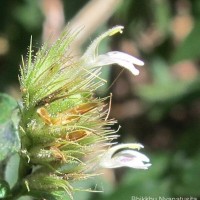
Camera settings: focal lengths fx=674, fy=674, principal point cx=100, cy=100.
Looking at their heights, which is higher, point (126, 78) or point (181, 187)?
point (126, 78)

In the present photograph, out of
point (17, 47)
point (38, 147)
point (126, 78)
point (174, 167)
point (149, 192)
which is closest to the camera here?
point (38, 147)

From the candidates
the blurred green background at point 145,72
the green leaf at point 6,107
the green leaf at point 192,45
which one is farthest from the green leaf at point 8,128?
the green leaf at point 192,45

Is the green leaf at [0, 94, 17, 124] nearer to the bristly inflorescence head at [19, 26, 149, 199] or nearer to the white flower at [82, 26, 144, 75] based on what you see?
the bristly inflorescence head at [19, 26, 149, 199]

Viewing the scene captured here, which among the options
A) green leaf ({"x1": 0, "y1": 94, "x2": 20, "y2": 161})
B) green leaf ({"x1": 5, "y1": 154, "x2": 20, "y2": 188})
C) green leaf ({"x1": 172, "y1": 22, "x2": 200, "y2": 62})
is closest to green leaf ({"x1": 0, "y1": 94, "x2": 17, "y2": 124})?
green leaf ({"x1": 0, "y1": 94, "x2": 20, "y2": 161})

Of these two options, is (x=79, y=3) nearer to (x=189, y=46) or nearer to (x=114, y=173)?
(x=189, y=46)

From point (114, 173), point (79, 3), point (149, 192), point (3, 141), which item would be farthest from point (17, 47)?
point (3, 141)

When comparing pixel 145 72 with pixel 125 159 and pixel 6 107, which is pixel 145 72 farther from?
pixel 125 159

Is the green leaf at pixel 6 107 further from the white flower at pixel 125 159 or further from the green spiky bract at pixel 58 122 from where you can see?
the white flower at pixel 125 159
